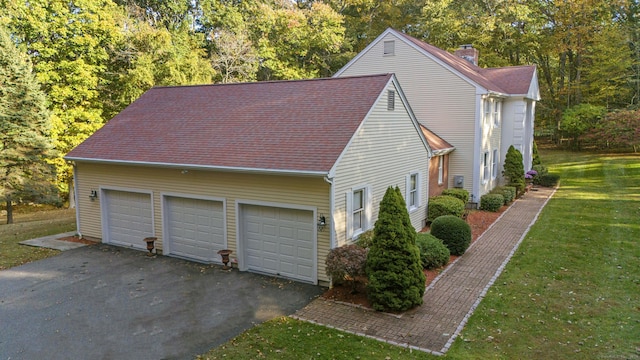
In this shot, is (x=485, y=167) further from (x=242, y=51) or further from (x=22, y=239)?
(x=22, y=239)

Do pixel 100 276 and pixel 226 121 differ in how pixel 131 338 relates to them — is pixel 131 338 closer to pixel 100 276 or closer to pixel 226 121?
pixel 100 276

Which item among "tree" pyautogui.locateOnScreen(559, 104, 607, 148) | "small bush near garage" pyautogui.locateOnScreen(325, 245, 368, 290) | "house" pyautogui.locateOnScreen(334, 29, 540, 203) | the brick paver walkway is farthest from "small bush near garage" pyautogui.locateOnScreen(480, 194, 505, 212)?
"tree" pyautogui.locateOnScreen(559, 104, 607, 148)

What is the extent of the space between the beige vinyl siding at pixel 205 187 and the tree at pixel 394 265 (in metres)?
1.72

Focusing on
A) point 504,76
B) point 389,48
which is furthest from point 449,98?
point 504,76

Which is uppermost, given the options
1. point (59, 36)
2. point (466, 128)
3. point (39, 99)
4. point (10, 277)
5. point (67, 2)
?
point (67, 2)

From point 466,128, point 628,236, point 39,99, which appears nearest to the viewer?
point 628,236

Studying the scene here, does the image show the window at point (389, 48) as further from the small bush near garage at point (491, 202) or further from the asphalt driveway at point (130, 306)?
the asphalt driveway at point (130, 306)

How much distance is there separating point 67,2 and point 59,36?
212cm

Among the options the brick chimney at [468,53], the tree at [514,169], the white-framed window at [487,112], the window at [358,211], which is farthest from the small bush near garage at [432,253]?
the brick chimney at [468,53]

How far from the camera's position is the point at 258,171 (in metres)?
11.6

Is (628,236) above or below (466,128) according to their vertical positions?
below

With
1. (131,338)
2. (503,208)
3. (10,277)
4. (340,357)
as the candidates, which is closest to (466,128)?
(503,208)

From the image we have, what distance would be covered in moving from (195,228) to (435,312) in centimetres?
786

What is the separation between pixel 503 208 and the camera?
2119cm
